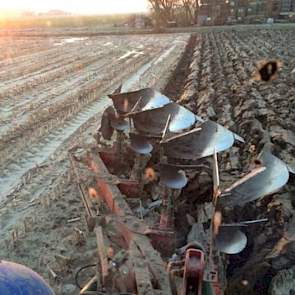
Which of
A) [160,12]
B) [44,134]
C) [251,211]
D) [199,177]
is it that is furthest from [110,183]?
[160,12]

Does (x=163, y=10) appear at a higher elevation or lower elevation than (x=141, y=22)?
higher

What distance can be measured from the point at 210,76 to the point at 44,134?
5.06 meters

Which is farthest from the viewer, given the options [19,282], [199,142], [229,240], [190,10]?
[190,10]

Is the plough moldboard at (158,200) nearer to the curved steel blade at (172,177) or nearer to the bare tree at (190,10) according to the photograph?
the curved steel blade at (172,177)

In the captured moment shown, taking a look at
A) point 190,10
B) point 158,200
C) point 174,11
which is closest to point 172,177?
point 158,200

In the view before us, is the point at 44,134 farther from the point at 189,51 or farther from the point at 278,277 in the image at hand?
the point at 189,51

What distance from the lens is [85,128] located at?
27.3 feet

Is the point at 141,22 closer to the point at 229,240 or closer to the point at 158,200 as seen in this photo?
the point at 158,200

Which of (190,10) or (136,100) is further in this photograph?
(190,10)

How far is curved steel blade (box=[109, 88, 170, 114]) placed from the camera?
6.02m

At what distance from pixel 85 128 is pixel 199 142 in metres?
3.99

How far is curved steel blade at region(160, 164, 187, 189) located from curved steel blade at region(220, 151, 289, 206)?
0.52 metres

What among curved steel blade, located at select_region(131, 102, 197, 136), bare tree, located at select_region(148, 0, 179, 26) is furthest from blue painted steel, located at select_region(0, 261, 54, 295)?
bare tree, located at select_region(148, 0, 179, 26)

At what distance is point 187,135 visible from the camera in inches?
177
